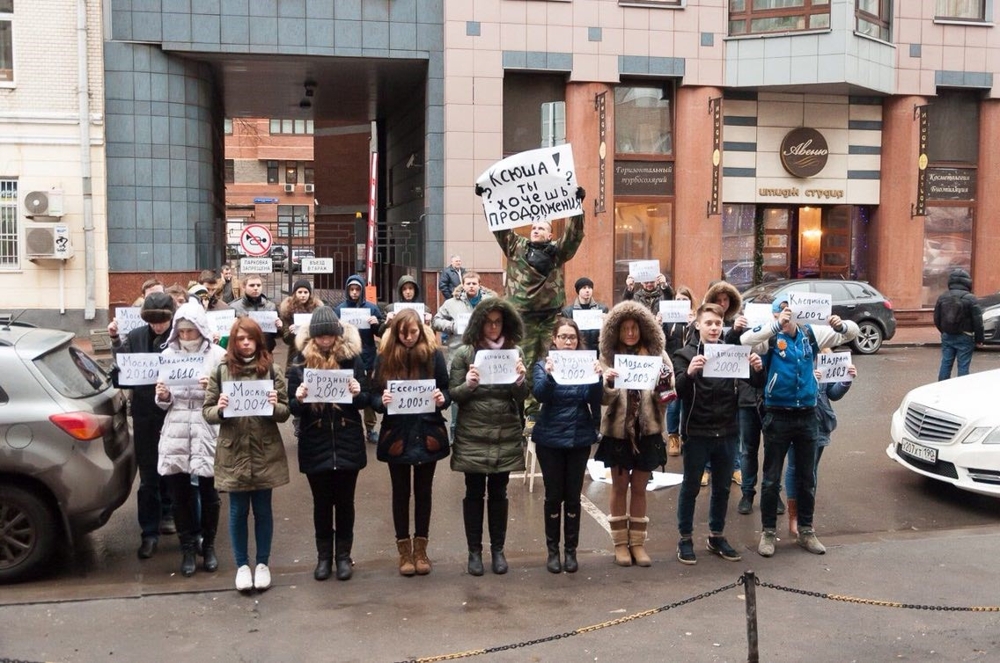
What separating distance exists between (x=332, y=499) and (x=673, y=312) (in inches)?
211

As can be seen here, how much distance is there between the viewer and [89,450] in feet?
22.5

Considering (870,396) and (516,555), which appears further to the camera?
(870,396)

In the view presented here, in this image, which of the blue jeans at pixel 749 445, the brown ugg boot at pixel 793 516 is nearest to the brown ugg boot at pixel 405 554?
the brown ugg boot at pixel 793 516

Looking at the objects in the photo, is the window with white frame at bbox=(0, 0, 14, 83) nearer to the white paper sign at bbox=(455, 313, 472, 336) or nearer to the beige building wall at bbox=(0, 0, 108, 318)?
the beige building wall at bbox=(0, 0, 108, 318)

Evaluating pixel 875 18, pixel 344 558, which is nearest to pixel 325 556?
pixel 344 558

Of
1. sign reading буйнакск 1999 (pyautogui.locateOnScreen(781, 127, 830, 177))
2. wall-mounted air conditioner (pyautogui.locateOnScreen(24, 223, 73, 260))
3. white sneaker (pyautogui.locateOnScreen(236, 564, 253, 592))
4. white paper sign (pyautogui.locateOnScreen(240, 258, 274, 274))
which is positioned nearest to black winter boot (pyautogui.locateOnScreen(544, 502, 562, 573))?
white sneaker (pyautogui.locateOnScreen(236, 564, 253, 592))

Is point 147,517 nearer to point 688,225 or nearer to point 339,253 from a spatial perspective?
point 339,253

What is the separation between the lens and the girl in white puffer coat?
22.8 ft

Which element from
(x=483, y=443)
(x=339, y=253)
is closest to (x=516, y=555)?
(x=483, y=443)

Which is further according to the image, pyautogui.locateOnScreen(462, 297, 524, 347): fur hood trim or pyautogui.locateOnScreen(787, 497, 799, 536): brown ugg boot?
pyautogui.locateOnScreen(787, 497, 799, 536): brown ugg boot

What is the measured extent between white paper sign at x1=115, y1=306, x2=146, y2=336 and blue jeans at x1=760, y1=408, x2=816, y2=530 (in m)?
5.25

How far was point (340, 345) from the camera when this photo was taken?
267 inches

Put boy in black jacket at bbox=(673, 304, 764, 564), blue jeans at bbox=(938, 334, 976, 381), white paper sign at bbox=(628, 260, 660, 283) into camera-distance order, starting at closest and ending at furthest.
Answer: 1. boy in black jacket at bbox=(673, 304, 764, 564)
2. white paper sign at bbox=(628, 260, 660, 283)
3. blue jeans at bbox=(938, 334, 976, 381)

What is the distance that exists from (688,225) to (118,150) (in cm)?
1222
